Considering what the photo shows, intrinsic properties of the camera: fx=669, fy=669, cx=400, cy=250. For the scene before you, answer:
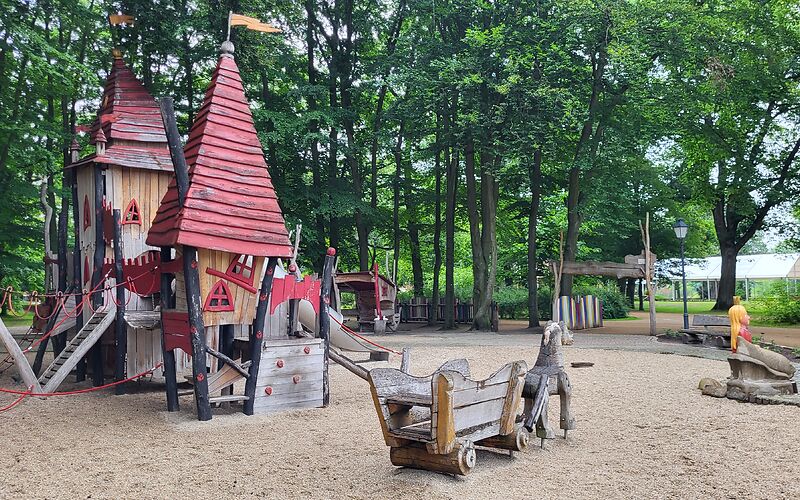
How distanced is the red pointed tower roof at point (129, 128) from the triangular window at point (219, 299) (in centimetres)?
451

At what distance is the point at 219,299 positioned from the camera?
10141 mm

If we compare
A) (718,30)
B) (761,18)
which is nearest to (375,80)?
(718,30)

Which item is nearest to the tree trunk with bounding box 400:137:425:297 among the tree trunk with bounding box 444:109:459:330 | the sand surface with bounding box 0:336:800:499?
the tree trunk with bounding box 444:109:459:330

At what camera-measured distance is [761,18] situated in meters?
27.6

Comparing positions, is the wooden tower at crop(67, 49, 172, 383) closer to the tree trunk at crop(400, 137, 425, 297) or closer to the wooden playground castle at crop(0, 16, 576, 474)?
the wooden playground castle at crop(0, 16, 576, 474)

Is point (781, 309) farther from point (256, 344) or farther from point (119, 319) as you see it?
point (119, 319)

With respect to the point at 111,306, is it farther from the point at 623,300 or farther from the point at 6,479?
the point at 623,300

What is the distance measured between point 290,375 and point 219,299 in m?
1.72

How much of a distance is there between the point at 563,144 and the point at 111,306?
59.9 feet

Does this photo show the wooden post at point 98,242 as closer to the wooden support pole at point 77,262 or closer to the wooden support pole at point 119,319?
the wooden support pole at point 119,319

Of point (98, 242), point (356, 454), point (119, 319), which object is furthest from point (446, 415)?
point (98, 242)

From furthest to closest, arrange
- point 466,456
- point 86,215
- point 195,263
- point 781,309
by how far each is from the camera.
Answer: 1. point 781,309
2. point 86,215
3. point 195,263
4. point 466,456

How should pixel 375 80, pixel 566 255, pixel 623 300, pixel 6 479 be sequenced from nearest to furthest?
pixel 6 479
pixel 566 255
pixel 375 80
pixel 623 300

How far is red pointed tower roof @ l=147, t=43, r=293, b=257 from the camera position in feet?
32.0
